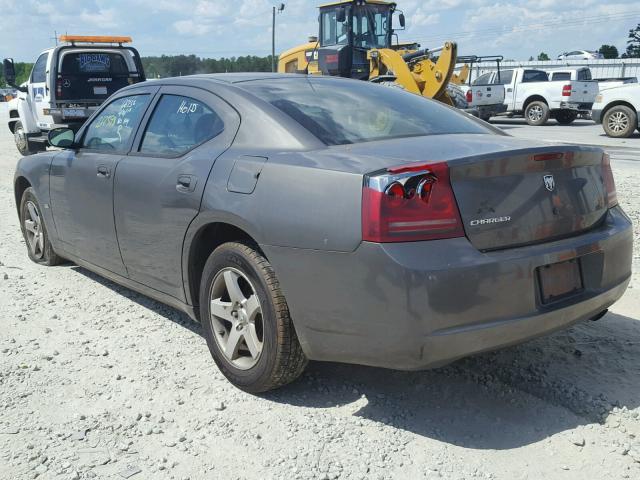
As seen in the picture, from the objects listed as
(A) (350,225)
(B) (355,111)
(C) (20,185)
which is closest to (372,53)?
(C) (20,185)

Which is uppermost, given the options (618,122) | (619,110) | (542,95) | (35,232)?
(542,95)

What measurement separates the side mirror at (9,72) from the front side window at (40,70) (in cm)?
39

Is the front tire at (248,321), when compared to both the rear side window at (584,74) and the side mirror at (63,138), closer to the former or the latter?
the side mirror at (63,138)

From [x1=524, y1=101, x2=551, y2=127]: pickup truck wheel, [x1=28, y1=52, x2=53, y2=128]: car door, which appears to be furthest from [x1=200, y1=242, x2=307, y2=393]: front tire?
[x1=524, y1=101, x2=551, y2=127]: pickup truck wheel

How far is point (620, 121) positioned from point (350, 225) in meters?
15.2

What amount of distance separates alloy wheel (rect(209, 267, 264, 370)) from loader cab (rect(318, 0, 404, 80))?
12.7 metres

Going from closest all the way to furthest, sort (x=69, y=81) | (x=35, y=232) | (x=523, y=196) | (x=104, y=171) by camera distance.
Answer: (x=523, y=196) < (x=104, y=171) < (x=35, y=232) < (x=69, y=81)

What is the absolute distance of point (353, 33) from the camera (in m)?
16.0

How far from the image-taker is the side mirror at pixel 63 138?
4.80m

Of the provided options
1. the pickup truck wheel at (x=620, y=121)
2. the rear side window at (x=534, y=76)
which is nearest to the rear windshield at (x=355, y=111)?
the pickup truck wheel at (x=620, y=121)

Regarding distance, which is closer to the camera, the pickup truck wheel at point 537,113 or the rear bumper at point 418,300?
the rear bumper at point 418,300

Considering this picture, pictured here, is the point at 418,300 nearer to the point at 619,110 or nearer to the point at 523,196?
the point at 523,196

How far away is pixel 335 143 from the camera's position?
3.21 metres

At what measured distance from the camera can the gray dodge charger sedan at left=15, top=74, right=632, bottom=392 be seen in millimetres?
2658
